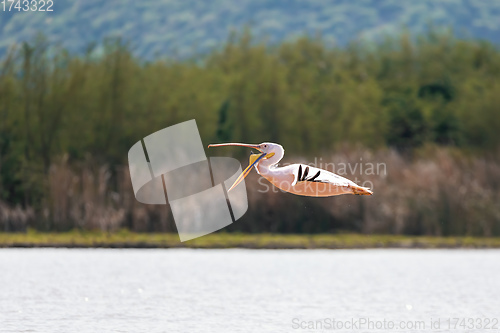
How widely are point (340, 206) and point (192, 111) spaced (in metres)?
11.4

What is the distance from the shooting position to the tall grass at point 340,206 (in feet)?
101

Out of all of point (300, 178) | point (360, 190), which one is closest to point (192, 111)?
point (300, 178)

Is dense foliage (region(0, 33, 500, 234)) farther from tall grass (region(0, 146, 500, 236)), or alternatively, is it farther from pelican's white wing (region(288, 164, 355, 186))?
pelican's white wing (region(288, 164, 355, 186))

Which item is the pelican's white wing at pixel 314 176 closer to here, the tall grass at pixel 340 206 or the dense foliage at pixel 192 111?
the tall grass at pixel 340 206

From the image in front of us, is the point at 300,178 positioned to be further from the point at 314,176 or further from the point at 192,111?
the point at 192,111

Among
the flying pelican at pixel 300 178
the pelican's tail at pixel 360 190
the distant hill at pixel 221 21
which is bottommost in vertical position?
the distant hill at pixel 221 21

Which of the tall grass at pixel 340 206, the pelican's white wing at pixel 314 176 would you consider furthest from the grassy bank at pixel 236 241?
the pelican's white wing at pixel 314 176

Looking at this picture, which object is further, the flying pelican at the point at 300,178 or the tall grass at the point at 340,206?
the tall grass at the point at 340,206
